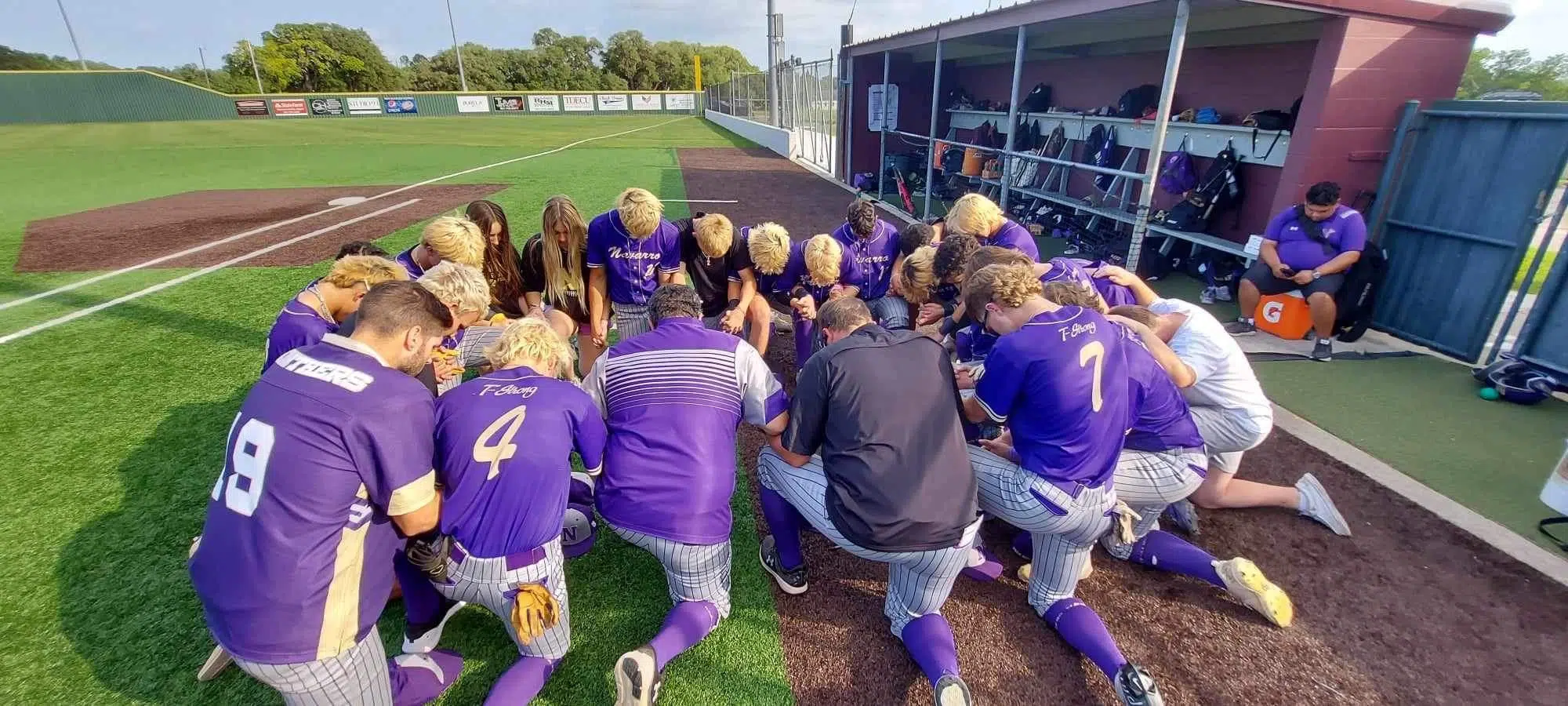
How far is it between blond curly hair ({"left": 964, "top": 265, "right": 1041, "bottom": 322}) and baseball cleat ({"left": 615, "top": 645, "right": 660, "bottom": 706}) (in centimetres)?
198

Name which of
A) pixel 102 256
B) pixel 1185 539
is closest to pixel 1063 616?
pixel 1185 539

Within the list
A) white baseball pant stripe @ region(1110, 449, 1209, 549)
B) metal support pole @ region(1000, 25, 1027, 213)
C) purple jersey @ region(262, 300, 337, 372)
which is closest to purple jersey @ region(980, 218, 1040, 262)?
white baseball pant stripe @ region(1110, 449, 1209, 549)

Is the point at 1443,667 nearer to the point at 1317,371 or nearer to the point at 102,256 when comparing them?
the point at 1317,371

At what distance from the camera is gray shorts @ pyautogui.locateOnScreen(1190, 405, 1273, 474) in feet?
10.5

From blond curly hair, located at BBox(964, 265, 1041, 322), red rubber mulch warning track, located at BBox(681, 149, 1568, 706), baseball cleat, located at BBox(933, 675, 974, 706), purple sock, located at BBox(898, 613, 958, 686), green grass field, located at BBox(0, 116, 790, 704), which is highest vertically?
blond curly hair, located at BBox(964, 265, 1041, 322)

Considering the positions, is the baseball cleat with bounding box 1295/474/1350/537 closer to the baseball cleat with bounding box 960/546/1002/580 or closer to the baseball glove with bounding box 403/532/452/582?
the baseball cleat with bounding box 960/546/1002/580

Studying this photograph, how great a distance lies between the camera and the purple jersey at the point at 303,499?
1.92 m

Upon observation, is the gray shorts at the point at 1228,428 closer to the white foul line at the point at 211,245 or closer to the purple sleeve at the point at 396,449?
the purple sleeve at the point at 396,449

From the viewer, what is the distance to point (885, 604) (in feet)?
9.51

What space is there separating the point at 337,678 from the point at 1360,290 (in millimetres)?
7407

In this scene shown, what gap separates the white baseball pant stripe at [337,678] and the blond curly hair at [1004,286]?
263cm

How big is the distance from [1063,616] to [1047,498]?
52cm

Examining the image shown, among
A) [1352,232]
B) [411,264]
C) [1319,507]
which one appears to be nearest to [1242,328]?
[1352,232]

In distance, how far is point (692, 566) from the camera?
2682 millimetres
